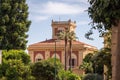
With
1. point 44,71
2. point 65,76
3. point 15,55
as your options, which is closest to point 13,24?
point 15,55

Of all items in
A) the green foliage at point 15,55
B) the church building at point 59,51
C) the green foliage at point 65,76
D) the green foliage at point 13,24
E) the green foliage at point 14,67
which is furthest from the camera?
the church building at point 59,51

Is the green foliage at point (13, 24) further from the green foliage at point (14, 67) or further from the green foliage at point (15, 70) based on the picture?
the green foliage at point (15, 70)

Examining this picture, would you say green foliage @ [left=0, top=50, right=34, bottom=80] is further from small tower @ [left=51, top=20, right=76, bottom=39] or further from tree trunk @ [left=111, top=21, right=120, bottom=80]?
tree trunk @ [left=111, top=21, right=120, bottom=80]

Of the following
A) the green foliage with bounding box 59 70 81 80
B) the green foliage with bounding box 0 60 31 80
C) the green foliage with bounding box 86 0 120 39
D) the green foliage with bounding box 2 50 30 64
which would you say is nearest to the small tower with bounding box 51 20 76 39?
the green foliage with bounding box 59 70 81 80

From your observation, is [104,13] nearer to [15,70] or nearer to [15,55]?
[15,70]

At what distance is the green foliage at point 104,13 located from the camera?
1017 centimetres

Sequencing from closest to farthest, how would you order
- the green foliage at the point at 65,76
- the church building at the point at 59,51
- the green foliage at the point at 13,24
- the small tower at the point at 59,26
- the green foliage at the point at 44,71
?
the green foliage at the point at 44,71 → the green foliage at the point at 13,24 → the green foliage at the point at 65,76 → the church building at the point at 59,51 → the small tower at the point at 59,26

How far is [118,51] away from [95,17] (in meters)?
1.14

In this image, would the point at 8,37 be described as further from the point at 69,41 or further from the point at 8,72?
the point at 69,41

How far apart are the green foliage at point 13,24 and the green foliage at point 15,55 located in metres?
3.51

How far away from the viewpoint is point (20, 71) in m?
60.0

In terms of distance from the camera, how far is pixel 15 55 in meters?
65.1

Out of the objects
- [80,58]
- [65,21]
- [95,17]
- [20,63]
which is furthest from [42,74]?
[95,17]

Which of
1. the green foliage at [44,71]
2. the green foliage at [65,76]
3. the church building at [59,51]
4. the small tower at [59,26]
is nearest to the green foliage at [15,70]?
the green foliage at [44,71]
